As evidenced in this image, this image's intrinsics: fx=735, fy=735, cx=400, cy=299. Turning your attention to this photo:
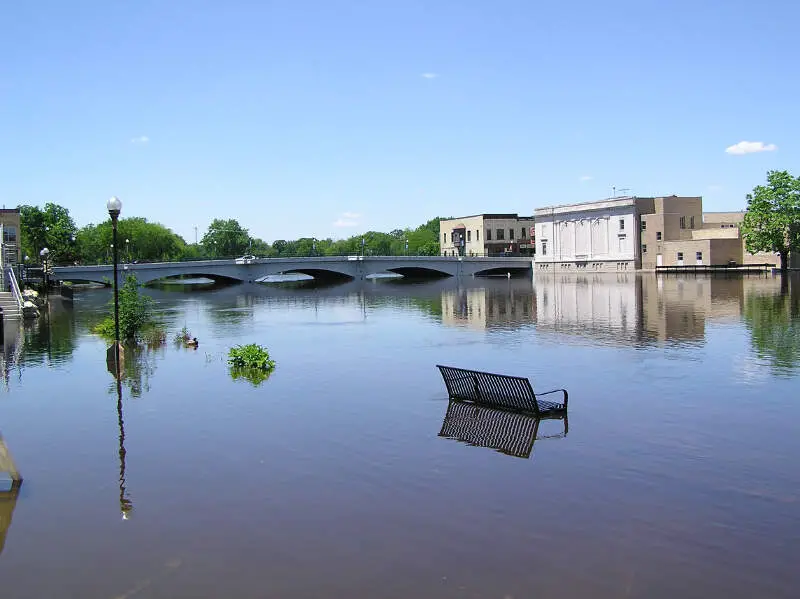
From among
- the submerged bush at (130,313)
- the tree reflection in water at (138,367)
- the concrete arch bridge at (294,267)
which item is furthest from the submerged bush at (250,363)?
the concrete arch bridge at (294,267)

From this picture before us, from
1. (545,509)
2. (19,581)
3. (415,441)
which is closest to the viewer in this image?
(19,581)

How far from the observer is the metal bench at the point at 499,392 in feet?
62.8

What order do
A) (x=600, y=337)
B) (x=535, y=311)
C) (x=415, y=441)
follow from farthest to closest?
(x=535, y=311) → (x=600, y=337) → (x=415, y=441)

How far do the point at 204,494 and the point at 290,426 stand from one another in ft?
17.2

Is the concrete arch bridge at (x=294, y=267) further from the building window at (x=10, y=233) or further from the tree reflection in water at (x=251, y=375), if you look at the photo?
the tree reflection in water at (x=251, y=375)

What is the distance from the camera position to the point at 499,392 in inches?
783

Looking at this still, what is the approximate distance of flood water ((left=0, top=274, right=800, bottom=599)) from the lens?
1052 centimetres

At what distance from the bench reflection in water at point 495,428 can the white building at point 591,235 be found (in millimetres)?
100749

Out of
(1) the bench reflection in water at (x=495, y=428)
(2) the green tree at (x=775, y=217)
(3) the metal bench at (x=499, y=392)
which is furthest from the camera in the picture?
(2) the green tree at (x=775, y=217)

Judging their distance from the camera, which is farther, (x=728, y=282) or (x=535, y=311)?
(x=728, y=282)

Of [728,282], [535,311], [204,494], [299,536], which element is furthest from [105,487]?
[728,282]

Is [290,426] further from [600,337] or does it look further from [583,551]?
[600,337]

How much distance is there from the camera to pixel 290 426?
19094 millimetres

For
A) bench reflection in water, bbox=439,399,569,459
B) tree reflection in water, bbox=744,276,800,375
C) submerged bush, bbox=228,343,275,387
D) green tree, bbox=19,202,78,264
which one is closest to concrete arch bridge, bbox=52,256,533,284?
green tree, bbox=19,202,78,264
